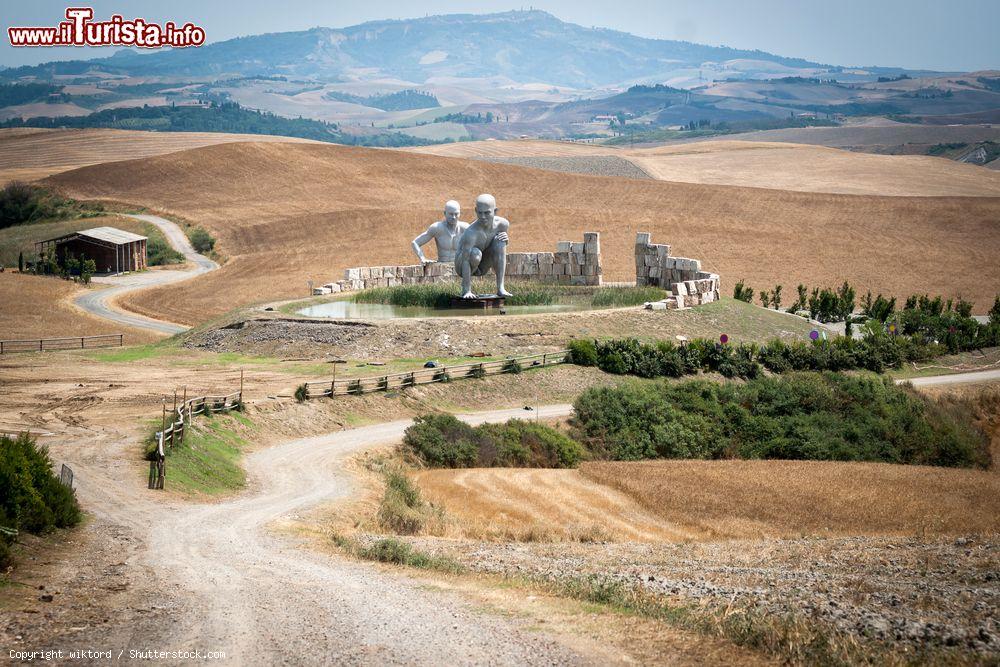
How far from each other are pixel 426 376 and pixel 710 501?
43.4 ft

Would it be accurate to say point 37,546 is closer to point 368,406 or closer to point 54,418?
point 54,418

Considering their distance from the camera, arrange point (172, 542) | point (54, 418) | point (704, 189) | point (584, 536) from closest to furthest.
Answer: point (172, 542) → point (584, 536) → point (54, 418) → point (704, 189)

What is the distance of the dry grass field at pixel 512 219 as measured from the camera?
251 ft

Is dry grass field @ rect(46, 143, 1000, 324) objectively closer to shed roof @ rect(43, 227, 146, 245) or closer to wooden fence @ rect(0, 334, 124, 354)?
shed roof @ rect(43, 227, 146, 245)

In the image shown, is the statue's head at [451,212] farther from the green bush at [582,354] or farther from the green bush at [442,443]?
the green bush at [442,443]

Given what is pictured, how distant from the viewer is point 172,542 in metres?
20.8

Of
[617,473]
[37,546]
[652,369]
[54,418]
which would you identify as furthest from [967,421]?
[37,546]

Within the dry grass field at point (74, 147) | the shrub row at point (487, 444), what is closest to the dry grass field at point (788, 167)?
the dry grass field at point (74, 147)

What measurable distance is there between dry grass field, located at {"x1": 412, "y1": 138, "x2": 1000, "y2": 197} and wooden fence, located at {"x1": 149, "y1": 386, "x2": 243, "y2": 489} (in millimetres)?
89760

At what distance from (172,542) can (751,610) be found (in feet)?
32.4

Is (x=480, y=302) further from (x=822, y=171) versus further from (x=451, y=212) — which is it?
(x=822, y=171)

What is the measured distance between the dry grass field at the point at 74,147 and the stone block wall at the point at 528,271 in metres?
77.5

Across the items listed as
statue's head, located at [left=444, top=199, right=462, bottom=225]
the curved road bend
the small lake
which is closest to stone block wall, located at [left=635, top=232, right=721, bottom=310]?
the small lake

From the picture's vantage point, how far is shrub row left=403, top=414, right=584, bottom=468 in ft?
106
